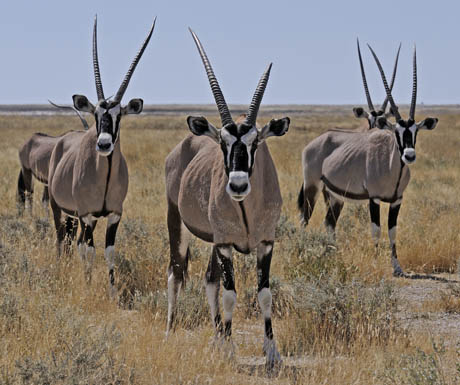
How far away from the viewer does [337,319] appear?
5.48 m

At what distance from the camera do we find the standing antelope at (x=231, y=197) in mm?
4449

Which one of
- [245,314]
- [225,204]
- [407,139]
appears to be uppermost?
[407,139]

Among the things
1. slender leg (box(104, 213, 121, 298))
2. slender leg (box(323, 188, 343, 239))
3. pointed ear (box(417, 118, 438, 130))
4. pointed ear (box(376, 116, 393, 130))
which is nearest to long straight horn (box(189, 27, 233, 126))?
slender leg (box(104, 213, 121, 298))

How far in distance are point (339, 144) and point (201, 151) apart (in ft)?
17.7

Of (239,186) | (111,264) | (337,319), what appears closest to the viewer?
(239,186)

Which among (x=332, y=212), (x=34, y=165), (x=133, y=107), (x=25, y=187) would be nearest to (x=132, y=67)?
(x=133, y=107)

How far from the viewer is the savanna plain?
4219mm

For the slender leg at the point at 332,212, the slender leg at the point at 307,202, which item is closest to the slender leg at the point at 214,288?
the slender leg at the point at 332,212

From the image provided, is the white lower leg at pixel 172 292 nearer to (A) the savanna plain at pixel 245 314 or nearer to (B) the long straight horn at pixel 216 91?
(A) the savanna plain at pixel 245 314

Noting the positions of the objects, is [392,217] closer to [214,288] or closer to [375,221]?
[375,221]

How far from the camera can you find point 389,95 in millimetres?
9633

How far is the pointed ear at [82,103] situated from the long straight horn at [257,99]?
294 centimetres

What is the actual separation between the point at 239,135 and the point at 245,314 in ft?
8.15

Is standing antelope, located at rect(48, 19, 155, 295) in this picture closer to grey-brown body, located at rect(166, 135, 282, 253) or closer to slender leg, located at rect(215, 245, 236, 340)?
grey-brown body, located at rect(166, 135, 282, 253)
